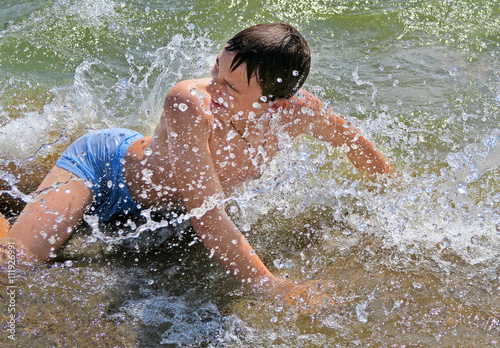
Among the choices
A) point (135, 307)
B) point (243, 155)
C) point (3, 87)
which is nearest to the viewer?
point (135, 307)

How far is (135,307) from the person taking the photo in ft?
7.42

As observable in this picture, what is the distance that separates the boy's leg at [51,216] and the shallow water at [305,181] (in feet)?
0.41

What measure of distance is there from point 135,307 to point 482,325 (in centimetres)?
149

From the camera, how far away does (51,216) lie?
2496mm

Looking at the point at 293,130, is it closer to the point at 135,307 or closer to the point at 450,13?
the point at 135,307

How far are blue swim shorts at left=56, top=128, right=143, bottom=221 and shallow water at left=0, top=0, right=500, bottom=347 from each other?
0.57ft

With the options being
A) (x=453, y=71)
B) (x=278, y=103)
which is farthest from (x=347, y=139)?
(x=453, y=71)

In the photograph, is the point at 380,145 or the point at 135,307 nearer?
the point at 135,307

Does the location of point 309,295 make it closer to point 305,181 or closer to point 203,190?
point 203,190

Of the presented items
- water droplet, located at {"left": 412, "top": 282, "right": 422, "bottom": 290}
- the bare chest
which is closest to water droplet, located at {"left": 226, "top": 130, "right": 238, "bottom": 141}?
the bare chest

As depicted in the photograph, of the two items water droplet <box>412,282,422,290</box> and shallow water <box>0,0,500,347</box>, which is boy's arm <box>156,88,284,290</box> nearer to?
shallow water <box>0,0,500,347</box>

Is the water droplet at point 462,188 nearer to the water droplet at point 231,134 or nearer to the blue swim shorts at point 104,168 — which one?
the water droplet at point 231,134

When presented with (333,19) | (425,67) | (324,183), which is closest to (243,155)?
(324,183)

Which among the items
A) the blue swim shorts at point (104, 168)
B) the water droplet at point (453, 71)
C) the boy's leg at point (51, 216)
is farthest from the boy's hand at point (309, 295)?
the water droplet at point (453, 71)
